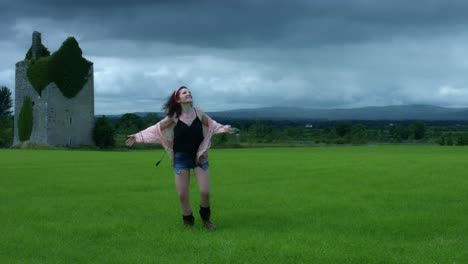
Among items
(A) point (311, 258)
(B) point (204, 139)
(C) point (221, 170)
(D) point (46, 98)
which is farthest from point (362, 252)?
(D) point (46, 98)

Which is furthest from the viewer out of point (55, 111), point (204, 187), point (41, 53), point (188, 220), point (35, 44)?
point (41, 53)

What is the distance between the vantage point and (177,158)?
10953 mm

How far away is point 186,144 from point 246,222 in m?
1.91

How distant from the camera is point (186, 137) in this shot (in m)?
10.9

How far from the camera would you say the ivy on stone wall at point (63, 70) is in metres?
66.6

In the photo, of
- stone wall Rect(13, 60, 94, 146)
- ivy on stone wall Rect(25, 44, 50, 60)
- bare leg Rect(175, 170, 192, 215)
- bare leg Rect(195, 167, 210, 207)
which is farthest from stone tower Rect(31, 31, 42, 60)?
bare leg Rect(195, 167, 210, 207)

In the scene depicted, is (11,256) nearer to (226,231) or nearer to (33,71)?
(226,231)

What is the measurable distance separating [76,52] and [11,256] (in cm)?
6252

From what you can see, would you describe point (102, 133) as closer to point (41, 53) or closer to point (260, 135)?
point (41, 53)

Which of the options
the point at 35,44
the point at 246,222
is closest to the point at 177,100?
the point at 246,222

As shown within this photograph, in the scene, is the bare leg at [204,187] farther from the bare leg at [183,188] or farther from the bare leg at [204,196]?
the bare leg at [183,188]

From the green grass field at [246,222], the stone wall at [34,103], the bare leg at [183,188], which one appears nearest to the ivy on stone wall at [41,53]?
the stone wall at [34,103]

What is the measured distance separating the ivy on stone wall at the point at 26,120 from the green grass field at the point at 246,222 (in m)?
49.7

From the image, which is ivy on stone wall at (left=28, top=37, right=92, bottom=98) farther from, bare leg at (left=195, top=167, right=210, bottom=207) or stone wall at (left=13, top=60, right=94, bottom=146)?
bare leg at (left=195, top=167, right=210, bottom=207)
